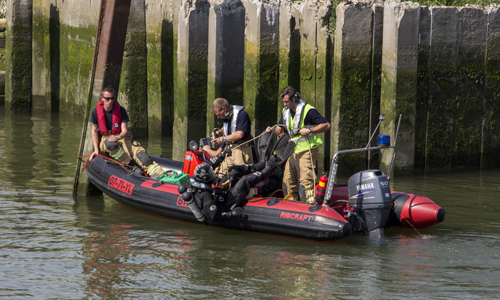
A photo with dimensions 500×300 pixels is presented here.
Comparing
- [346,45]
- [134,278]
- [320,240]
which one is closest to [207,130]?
[346,45]

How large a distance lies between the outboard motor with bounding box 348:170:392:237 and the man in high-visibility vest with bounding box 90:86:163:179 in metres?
2.88

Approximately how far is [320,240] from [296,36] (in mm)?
4338

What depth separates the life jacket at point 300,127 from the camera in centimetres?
747

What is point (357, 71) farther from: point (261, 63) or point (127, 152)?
point (127, 152)

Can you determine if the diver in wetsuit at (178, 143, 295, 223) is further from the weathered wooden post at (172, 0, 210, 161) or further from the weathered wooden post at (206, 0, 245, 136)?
the weathered wooden post at (172, 0, 210, 161)

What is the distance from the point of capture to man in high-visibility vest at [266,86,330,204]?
7.41 meters

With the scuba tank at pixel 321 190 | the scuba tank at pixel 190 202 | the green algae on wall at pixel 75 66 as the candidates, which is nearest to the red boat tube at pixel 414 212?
the scuba tank at pixel 321 190

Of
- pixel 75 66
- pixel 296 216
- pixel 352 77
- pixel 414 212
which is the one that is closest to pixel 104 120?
pixel 296 216

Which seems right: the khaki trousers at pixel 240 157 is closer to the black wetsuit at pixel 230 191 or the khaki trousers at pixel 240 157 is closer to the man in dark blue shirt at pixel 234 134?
the man in dark blue shirt at pixel 234 134

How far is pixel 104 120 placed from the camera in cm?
854

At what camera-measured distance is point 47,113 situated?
15.0 m

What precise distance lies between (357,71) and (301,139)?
2.53 meters

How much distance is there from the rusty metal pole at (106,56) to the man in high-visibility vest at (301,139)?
2587 mm

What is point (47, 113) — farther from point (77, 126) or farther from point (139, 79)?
point (139, 79)
